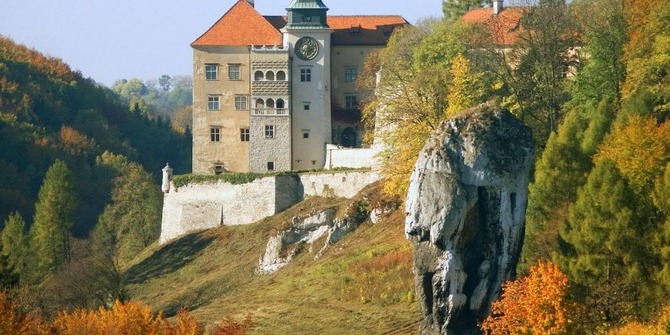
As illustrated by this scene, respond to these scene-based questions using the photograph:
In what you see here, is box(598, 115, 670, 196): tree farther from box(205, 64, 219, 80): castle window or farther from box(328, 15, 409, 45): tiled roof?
box(205, 64, 219, 80): castle window

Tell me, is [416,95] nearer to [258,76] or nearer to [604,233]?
[604,233]

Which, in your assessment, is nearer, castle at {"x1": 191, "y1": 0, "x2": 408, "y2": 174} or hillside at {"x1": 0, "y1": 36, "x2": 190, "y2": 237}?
castle at {"x1": 191, "y1": 0, "x2": 408, "y2": 174}

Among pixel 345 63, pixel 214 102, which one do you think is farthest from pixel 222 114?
pixel 345 63

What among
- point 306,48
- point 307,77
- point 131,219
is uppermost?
point 306,48

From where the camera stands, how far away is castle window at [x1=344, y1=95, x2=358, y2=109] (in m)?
85.0

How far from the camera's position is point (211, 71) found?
275 feet

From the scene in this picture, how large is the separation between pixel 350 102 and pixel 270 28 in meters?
5.61

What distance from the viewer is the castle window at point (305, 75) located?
8238 cm

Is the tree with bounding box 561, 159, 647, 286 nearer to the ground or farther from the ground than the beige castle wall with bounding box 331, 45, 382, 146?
nearer to the ground

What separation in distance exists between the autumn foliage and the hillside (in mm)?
74931

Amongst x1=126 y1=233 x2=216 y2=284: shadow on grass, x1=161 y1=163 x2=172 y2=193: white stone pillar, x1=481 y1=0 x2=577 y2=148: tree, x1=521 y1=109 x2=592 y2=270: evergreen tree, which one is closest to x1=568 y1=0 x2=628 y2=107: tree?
x1=481 y1=0 x2=577 y2=148: tree

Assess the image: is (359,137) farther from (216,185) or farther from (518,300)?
(518,300)

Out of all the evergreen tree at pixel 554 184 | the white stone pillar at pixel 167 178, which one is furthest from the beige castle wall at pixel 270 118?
the evergreen tree at pixel 554 184

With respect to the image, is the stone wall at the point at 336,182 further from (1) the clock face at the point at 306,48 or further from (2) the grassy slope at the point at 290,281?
(1) the clock face at the point at 306,48
